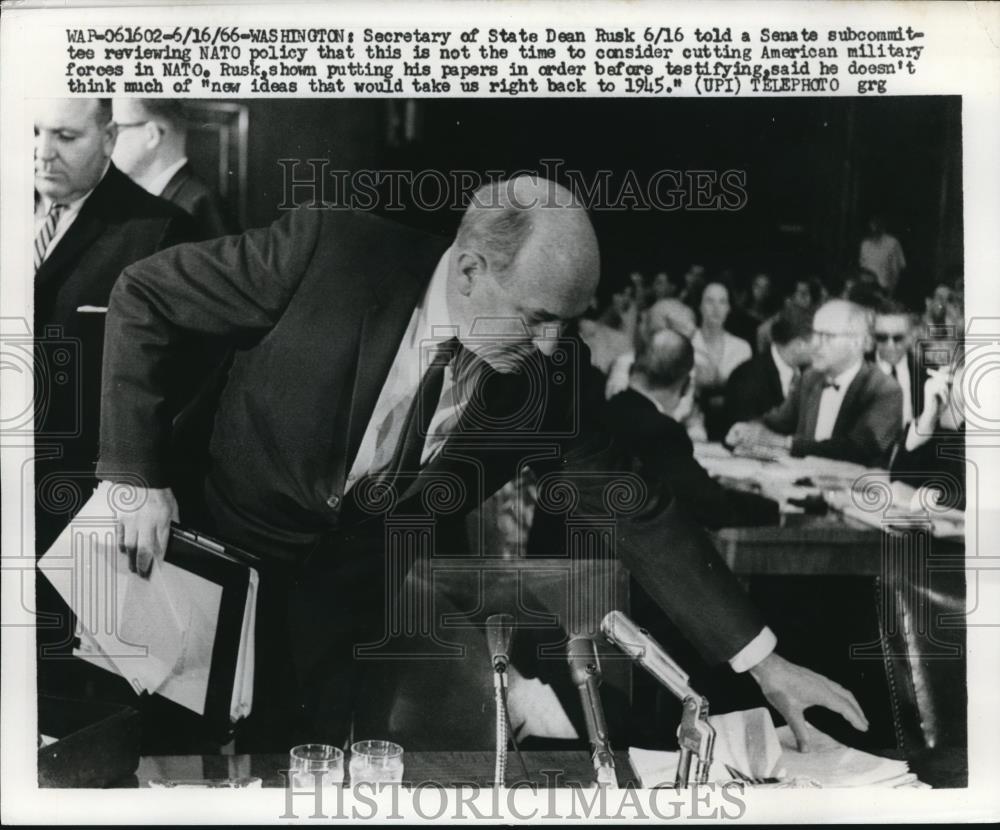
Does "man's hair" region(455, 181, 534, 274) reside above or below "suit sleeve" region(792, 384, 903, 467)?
above

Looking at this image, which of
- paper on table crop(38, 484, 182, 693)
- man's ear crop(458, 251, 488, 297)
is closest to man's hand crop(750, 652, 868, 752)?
man's ear crop(458, 251, 488, 297)

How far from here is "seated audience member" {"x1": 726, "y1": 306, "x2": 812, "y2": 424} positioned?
7.75 ft

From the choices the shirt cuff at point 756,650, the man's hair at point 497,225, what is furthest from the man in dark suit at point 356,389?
the shirt cuff at point 756,650

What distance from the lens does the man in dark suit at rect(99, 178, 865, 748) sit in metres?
2.34

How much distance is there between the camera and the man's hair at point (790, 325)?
2.36 m

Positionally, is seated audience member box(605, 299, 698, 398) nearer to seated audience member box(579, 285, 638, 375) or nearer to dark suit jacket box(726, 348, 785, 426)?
seated audience member box(579, 285, 638, 375)

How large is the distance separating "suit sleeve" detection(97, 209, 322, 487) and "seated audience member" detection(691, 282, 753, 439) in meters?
0.84

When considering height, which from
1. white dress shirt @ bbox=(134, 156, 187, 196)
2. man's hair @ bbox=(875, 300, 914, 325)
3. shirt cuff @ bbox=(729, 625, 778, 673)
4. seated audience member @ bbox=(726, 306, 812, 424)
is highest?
white dress shirt @ bbox=(134, 156, 187, 196)

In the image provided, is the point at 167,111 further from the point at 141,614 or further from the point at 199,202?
the point at 141,614

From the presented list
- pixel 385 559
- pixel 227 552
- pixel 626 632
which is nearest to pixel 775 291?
pixel 626 632

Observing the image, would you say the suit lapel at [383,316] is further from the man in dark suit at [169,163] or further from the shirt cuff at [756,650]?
the shirt cuff at [756,650]

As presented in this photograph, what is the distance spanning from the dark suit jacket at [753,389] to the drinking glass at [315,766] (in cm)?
111

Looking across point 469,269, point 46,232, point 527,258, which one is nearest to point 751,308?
point 527,258

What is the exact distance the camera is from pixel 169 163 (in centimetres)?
235
